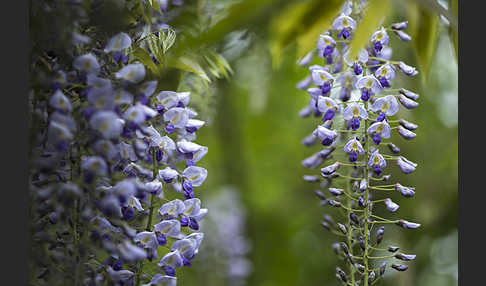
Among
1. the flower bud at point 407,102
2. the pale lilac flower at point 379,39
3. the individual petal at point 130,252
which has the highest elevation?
the pale lilac flower at point 379,39

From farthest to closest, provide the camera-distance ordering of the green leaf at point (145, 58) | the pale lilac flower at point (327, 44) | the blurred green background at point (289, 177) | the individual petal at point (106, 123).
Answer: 1. the blurred green background at point (289, 177)
2. the pale lilac flower at point (327, 44)
3. the green leaf at point (145, 58)
4. the individual petal at point (106, 123)

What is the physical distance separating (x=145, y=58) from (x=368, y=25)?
0.23 metres

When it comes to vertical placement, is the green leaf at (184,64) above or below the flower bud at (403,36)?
below

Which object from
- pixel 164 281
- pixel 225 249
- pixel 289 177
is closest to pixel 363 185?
pixel 164 281

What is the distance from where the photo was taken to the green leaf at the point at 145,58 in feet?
1.80

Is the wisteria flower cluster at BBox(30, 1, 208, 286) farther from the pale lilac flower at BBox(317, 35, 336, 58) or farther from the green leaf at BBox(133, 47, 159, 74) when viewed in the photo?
the pale lilac flower at BBox(317, 35, 336, 58)

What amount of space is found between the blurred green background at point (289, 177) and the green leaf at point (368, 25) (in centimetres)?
38

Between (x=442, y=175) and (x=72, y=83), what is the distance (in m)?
1.34

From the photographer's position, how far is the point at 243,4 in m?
0.50

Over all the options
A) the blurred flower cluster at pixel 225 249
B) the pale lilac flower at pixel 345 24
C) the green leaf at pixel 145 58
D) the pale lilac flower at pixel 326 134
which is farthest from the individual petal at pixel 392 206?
the blurred flower cluster at pixel 225 249

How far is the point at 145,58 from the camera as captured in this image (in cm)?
56

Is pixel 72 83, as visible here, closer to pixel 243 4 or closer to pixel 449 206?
pixel 243 4

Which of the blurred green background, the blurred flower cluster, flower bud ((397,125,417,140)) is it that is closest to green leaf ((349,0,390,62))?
flower bud ((397,125,417,140))

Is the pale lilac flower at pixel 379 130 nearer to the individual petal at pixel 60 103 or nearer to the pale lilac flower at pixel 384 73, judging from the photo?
the pale lilac flower at pixel 384 73
